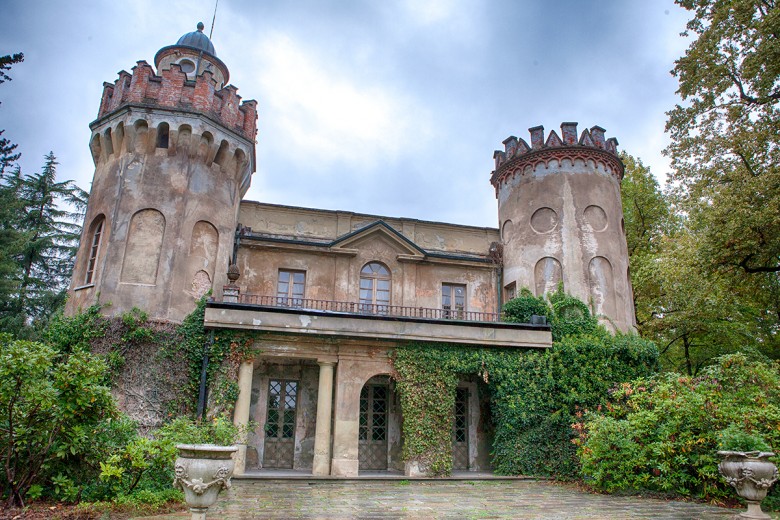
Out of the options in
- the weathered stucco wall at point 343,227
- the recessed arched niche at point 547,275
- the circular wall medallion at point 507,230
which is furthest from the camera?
the circular wall medallion at point 507,230

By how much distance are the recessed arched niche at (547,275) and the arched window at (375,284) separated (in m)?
5.75

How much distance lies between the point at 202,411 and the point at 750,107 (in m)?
19.4

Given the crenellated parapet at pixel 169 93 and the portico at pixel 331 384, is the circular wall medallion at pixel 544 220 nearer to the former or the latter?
the portico at pixel 331 384

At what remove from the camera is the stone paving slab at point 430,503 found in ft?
31.9

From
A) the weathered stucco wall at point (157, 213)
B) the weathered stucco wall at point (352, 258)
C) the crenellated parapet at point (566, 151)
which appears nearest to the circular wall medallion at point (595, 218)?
the crenellated parapet at point (566, 151)

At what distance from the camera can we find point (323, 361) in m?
17.2

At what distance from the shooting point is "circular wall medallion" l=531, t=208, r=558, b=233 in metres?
21.4

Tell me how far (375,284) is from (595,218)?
29.3 feet

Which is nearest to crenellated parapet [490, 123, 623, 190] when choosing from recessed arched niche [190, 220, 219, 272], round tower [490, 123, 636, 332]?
round tower [490, 123, 636, 332]

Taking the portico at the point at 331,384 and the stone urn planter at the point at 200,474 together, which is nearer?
the stone urn planter at the point at 200,474

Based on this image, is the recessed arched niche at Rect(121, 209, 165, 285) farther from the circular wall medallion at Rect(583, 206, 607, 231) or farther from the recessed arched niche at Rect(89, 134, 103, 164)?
the circular wall medallion at Rect(583, 206, 607, 231)

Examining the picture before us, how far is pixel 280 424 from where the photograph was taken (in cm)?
1875

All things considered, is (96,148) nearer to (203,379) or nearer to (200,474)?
(203,379)

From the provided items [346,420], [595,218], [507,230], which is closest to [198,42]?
[507,230]
